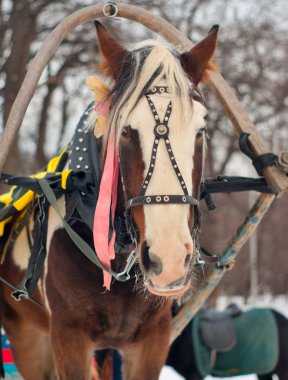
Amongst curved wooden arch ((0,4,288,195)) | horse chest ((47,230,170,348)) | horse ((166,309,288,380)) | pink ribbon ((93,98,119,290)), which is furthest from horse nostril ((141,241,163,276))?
horse ((166,309,288,380))

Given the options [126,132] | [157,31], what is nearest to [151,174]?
[126,132]

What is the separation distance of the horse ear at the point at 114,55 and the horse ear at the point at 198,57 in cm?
27

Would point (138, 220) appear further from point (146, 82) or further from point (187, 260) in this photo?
point (146, 82)

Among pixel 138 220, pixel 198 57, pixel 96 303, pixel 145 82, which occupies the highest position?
pixel 198 57

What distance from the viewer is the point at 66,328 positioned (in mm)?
3078

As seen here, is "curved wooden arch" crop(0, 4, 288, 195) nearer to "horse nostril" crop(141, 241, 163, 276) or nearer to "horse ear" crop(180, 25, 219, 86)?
"horse ear" crop(180, 25, 219, 86)

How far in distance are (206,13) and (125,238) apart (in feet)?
36.3

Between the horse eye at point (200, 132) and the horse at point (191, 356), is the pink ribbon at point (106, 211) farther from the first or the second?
the horse at point (191, 356)

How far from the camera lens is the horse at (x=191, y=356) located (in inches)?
223

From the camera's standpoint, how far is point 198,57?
2.95 metres

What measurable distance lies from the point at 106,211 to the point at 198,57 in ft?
2.77

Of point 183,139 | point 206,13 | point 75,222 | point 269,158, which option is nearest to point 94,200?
point 75,222

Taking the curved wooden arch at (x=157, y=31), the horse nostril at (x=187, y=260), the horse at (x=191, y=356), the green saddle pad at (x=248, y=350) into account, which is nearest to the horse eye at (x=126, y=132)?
the horse nostril at (x=187, y=260)

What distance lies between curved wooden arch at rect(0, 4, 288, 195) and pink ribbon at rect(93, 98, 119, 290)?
26.0 inches
